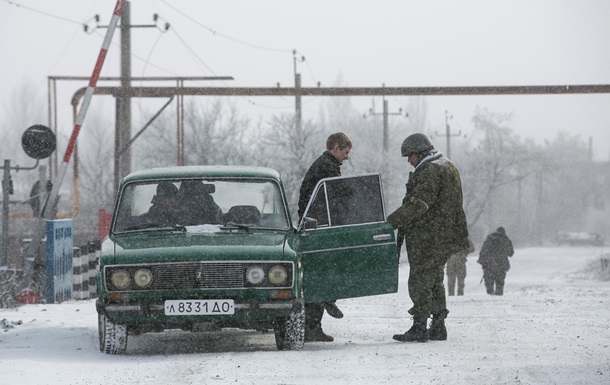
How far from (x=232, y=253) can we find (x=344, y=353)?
123 centimetres

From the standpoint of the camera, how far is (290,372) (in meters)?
7.42

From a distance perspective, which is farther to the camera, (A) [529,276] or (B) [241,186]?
(A) [529,276]

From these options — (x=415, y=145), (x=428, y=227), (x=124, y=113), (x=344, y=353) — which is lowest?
(x=344, y=353)

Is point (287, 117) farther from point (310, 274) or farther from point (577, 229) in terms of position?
point (577, 229)

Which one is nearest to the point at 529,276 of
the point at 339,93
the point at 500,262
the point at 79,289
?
the point at 339,93

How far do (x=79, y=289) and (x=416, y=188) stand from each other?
9555 mm

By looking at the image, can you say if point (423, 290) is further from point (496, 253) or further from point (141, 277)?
point (496, 253)

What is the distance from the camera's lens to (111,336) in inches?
351

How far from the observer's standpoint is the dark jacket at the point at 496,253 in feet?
76.2

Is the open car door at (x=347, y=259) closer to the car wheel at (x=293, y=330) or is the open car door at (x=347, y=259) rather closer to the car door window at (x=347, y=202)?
the car door window at (x=347, y=202)

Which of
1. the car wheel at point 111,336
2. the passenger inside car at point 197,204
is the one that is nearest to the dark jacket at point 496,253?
the passenger inside car at point 197,204

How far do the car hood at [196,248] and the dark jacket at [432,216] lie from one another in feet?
3.86

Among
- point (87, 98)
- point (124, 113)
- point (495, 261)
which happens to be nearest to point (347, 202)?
point (87, 98)

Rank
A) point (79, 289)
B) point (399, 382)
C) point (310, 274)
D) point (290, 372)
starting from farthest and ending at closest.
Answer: point (79, 289)
point (310, 274)
point (290, 372)
point (399, 382)
